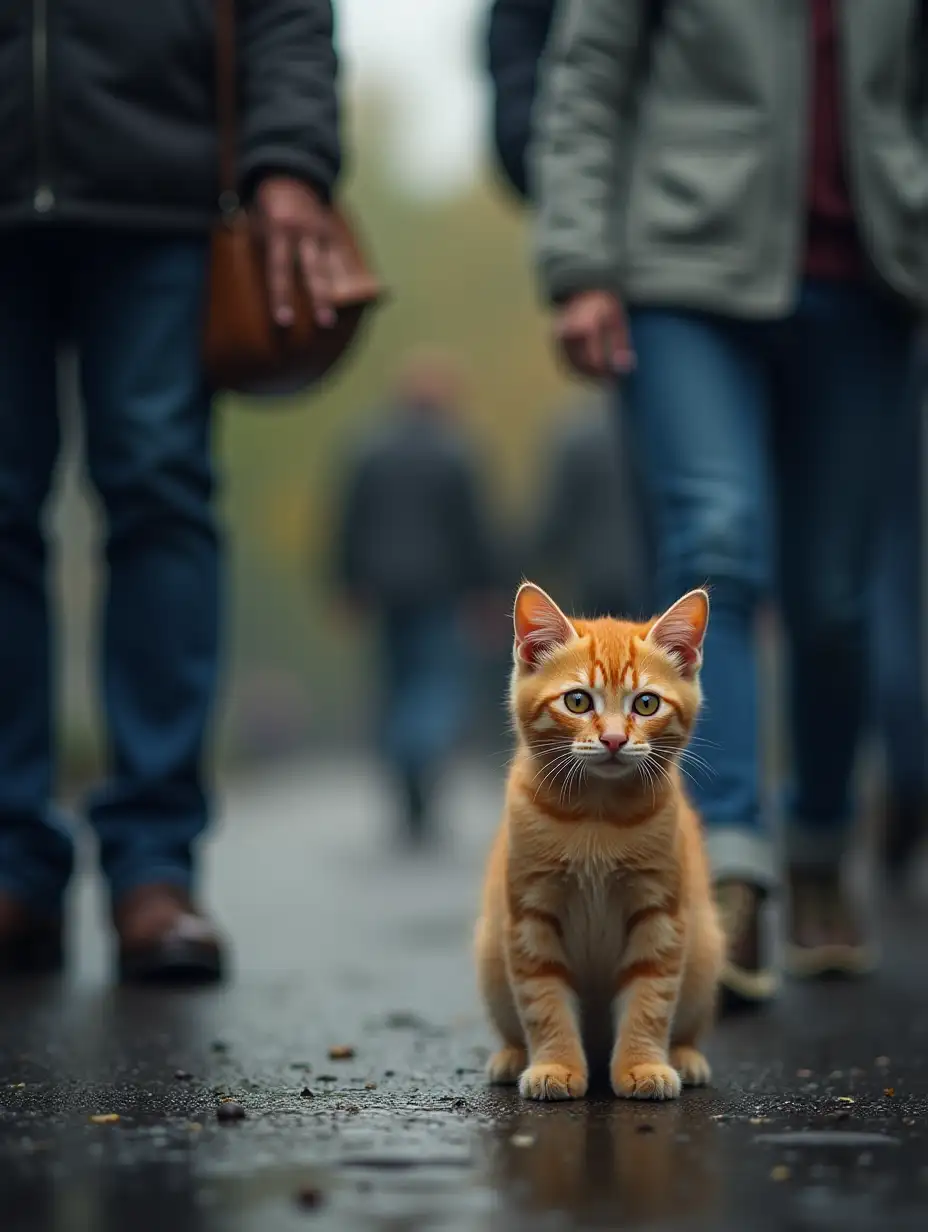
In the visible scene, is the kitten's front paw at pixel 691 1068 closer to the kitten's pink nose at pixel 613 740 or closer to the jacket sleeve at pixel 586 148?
the kitten's pink nose at pixel 613 740

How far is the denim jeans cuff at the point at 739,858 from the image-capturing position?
407cm

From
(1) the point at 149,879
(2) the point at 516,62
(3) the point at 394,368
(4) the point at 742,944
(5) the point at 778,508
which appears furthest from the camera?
(3) the point at 394,368

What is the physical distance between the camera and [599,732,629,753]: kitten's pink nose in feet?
9.72

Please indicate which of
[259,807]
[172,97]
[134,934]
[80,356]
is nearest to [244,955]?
[134,934]

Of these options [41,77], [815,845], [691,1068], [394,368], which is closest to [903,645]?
[815,845]

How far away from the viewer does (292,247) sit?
4414 mm

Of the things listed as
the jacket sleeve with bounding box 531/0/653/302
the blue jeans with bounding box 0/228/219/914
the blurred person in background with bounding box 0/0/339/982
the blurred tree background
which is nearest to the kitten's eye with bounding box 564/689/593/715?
the jacket sleeve with bounding box 531/0/653/302

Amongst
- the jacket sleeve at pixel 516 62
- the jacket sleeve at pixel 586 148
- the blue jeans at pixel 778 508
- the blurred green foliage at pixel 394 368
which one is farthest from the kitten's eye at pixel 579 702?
the blurred green foliage at pixel 394 368

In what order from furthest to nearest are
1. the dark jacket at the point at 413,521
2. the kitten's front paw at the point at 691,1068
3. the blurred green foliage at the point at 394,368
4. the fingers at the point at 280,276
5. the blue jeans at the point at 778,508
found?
the blurred green foliage at the point at 394,368
the dark jacket at the point at 413,521
the fingers at the point at 280,276
the blue jeans at the point at 778,508
the kitten's front paw at the point at 691,1068

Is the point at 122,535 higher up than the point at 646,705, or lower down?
higher up

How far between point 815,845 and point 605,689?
205 centimetres

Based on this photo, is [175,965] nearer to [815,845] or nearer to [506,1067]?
[506,1067]

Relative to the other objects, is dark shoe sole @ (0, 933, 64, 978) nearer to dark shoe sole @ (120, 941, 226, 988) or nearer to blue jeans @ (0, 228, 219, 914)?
blue jeans @ (0, 228, 219, 914)

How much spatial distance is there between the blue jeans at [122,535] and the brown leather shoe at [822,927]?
4.48ft
